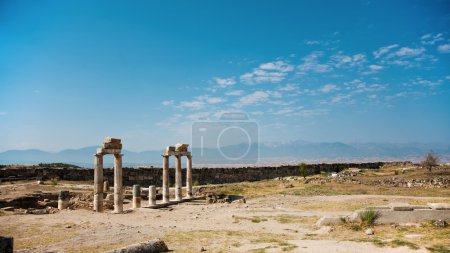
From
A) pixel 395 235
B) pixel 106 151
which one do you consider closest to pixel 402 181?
pixel 395 235

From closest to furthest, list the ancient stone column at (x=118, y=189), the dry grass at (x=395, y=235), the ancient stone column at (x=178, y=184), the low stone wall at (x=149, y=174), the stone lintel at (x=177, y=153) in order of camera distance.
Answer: the dry grass at (x=395, y=235), the ancient stone column at (x=118, y=189), the stone lintel at (x=177, y=153), the ancient stone column at (x=178, y=184), the low stone wall at (x=149, y=174)

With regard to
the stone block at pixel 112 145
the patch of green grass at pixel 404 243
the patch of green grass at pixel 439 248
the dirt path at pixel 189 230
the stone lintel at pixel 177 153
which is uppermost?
the stone block at pixel 112 145

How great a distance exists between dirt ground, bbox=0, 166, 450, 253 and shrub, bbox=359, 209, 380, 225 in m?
0.33

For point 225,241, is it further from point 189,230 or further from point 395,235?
point 395,235

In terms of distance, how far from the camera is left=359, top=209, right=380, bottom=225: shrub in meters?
14.6

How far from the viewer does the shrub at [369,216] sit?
14.6 m

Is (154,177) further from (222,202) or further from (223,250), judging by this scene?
(223,250)

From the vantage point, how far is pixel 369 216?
1465cm

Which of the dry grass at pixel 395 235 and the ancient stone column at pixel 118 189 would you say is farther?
the ancient stone column at pixel 118 189

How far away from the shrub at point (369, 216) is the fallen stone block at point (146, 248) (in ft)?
25.6

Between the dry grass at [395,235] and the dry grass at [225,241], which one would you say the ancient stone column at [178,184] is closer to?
the dry grass at [225,241]

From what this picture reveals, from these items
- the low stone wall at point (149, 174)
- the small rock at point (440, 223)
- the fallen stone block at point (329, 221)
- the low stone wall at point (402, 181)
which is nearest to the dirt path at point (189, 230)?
the fallen stone block at point (329, 221)

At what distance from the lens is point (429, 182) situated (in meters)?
35.2

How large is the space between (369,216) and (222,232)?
228 inches
